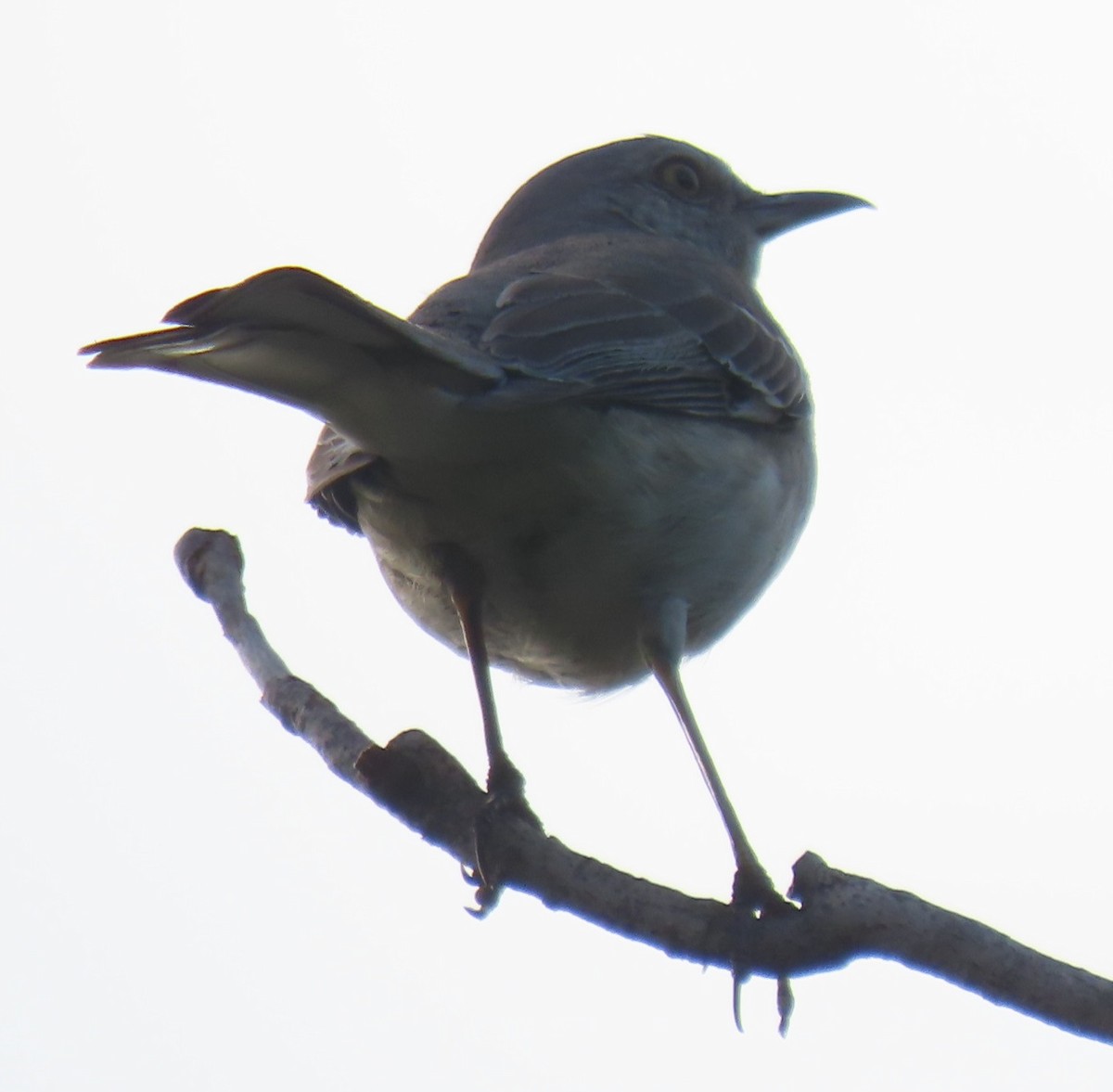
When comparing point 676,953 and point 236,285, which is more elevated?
point 236,285

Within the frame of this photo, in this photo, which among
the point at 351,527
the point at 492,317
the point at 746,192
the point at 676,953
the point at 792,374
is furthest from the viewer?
the point at 746,192

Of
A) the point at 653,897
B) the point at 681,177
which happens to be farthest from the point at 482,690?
the point at 681,177

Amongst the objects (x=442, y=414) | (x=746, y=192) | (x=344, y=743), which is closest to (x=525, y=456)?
(x=442, y=414)

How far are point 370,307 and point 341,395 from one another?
0.38 metres

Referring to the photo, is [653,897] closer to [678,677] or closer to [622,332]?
[678,677]

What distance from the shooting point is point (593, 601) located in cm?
535

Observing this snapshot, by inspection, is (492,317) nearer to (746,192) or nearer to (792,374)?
(792,374)

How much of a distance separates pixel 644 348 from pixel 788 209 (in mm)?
3072

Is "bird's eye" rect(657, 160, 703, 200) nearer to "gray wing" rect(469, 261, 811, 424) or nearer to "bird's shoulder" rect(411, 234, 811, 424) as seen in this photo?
"bird's shoulder" rect(411, 234, 811, 424)

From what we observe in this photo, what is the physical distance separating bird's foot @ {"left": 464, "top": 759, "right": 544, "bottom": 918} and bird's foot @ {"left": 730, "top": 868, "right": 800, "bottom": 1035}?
60 centimetres

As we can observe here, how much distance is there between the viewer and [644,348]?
5.45m

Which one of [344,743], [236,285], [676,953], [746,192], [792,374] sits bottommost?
[676,953]

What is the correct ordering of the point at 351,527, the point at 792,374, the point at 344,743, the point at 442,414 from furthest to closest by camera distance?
the point at 792,374 → the point at 351,527 → the point at 442,414 → the point at 344,743

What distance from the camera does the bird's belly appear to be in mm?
4980
